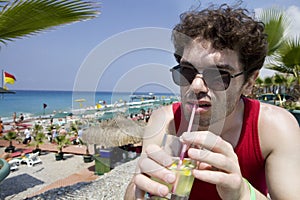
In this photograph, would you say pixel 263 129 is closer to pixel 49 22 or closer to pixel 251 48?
pixel 251 48

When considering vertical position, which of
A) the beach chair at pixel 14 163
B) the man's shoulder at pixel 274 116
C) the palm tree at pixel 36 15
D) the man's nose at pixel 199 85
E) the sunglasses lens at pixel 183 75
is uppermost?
the palm tree at pixel 36 15

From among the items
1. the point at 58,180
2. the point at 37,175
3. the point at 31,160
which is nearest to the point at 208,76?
the point at 58,180

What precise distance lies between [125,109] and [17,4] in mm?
1498

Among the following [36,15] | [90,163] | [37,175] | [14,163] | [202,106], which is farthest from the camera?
[90,163]

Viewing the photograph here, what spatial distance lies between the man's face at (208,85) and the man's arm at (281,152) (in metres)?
0.19

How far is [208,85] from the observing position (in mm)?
871

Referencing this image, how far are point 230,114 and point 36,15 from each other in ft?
5.96

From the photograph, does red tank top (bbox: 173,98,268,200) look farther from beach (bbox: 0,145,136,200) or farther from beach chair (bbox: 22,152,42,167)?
beach chair (bbox: 22,152,42,167)

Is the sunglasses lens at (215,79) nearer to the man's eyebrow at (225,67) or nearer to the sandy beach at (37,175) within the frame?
the man's eyebrow at (225,67)

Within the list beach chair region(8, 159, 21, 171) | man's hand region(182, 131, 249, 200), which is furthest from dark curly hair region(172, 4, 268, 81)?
beach chair region(8, 159, 21, 171)

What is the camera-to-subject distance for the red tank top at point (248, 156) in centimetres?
100

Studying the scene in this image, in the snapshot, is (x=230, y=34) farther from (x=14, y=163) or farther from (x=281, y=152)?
(x=14, y=163)

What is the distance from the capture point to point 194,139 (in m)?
0.64

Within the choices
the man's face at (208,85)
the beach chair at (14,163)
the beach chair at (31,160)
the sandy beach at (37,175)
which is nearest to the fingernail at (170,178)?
the man's face at (208,85)
